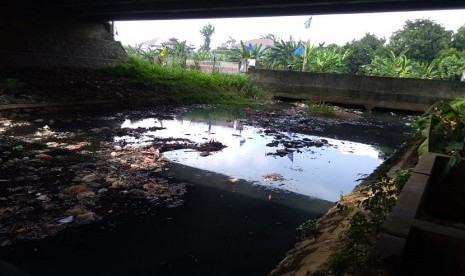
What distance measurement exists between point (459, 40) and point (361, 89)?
2205 centimetres

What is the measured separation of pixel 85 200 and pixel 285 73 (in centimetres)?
1648

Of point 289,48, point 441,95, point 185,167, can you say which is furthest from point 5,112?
point 289,48

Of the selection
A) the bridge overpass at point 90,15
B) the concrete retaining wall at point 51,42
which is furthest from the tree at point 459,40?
the concrete retaining wall at point 51,42

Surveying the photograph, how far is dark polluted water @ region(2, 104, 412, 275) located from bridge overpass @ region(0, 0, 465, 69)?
4.55 meters

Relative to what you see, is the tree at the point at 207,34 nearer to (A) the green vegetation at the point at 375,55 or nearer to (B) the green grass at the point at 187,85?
(A) the green vegetation at the point at 375,55

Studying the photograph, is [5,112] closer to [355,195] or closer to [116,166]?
[116,166]

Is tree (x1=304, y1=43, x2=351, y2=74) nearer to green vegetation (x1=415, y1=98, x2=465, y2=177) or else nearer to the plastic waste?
green vegetation (x1=415, y1=98, x2=465, y2=177)

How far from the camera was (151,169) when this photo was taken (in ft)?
15.1

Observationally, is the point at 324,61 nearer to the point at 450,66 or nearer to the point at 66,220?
the point at 450,66

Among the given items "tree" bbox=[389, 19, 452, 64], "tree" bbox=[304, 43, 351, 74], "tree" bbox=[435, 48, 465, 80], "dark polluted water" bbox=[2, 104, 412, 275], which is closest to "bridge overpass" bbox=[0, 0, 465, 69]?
"dark polluted water" bbox=[2, 104, 412, 275]

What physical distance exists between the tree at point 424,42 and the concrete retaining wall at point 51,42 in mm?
27419

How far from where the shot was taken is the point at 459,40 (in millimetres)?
32219

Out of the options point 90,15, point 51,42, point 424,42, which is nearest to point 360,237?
point 51,42

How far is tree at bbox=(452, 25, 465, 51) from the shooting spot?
31.8 m
